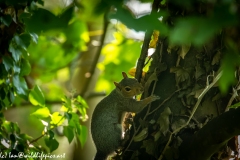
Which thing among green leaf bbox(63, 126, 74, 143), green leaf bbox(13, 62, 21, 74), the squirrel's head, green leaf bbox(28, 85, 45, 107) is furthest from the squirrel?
green leaf bbox(13, 62, 21, 74)

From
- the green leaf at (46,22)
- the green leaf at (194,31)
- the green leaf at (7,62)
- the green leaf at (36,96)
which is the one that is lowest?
the green leaf at (36,96)

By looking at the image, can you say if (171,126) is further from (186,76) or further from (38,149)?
(38,149)

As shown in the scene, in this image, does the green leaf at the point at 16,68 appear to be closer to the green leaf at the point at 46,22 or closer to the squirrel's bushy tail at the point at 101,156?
the squirrel's bushy tail at the point at 101,156

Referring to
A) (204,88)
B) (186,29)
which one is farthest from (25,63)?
(186,29)

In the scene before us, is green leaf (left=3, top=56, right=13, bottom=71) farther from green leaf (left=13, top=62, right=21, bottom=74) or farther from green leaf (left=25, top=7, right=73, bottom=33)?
green leaf (left=25, top=7, right=73, bottom=33)

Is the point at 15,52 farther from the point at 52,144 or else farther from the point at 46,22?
the point at 46,22

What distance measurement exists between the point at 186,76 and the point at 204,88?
6 cm

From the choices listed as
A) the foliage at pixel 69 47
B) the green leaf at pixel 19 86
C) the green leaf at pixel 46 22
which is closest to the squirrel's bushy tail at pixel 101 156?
the foliage at pixel 69 47

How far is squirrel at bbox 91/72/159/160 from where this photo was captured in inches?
53.4

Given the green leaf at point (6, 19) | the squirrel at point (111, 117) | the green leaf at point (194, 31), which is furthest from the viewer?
the squirrel at point (111, 117)

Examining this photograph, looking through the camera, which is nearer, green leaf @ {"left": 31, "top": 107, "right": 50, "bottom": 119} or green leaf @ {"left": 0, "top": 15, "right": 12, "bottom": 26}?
green leaf @ {"left": 0, "top": 15, "right": 12, "bottom": 26}

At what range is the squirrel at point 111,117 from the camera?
4.45 feet

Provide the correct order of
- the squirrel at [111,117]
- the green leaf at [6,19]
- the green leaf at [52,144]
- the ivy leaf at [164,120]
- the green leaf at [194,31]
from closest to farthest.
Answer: the green leaf at [194,31] → the ivy leaf at [164,120] → the green leaf at [6,19] → the green leaf at [52,144] → the squirrel at [111,117]

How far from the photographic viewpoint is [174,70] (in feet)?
3.43
